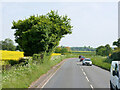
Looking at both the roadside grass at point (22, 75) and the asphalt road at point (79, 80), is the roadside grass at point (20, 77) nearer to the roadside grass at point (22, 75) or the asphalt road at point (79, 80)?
the roadside grass at point (22, 75)

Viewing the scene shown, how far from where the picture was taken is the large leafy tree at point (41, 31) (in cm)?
3351

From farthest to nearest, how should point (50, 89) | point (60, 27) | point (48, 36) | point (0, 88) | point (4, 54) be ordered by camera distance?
point (4, 54) → point (60, 27) → point (48, 36) → point (50, 89) → point (0, 88)

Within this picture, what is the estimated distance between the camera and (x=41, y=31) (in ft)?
109

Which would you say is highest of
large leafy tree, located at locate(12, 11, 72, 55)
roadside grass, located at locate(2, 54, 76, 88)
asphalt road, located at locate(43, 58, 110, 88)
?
large leafy tree, located at locate(12, 11, 72, 55)

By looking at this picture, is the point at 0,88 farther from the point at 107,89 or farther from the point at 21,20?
the point at 21,20

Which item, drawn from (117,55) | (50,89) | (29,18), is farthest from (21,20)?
(50,89)

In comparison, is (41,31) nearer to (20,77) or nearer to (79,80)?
(79,80)

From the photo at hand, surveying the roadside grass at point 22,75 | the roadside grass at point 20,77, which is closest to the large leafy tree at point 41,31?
the roadside grass at point 22,75

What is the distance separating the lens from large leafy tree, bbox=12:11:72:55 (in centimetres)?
3351

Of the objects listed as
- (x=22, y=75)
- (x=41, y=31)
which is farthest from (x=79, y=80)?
(x=41, y=31)

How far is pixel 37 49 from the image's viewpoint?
35.1 m

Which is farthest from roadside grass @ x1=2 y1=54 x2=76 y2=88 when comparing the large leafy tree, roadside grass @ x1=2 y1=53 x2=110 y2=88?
the large leafy tree

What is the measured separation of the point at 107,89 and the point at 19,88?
5.68m

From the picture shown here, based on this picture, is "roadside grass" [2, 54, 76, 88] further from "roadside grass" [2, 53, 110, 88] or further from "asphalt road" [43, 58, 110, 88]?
"asphalt road" [43, 58, 110, 88]
